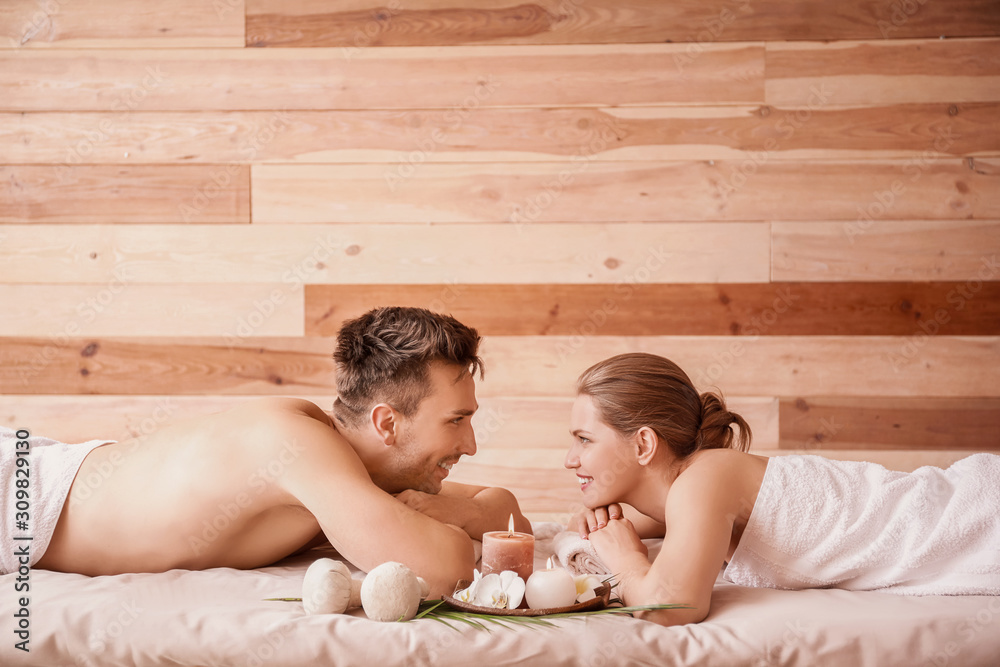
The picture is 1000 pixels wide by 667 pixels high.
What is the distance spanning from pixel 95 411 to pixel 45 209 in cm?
71

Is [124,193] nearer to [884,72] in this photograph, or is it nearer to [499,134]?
[499,134]

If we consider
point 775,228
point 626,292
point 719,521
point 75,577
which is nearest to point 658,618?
point 719,521

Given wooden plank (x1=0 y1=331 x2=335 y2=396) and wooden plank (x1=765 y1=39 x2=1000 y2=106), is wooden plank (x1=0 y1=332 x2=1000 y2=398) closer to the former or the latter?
wooden plank (x1=0 y1=331 x2=335 y2=396)

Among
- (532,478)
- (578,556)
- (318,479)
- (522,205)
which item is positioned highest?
(522,205)

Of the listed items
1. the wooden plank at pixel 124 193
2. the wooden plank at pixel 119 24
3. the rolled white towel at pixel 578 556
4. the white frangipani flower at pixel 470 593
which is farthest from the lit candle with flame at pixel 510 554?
the wooden plank at pixel 119 24

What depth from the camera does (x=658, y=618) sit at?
50.3 inches

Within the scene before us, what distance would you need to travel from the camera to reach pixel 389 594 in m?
1.22

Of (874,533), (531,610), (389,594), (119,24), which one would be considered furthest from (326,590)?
(119,24)

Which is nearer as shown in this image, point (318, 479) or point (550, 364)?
point (318, 479)

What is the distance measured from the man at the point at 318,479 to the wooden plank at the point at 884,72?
1588 mm

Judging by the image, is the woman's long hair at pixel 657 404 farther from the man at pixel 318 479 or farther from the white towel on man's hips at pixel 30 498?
the white towel on man's hips at pixel 30 498

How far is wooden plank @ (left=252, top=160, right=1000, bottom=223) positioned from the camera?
2.52m

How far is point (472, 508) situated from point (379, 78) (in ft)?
5.06

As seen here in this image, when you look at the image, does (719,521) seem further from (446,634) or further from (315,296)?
(315,296)
